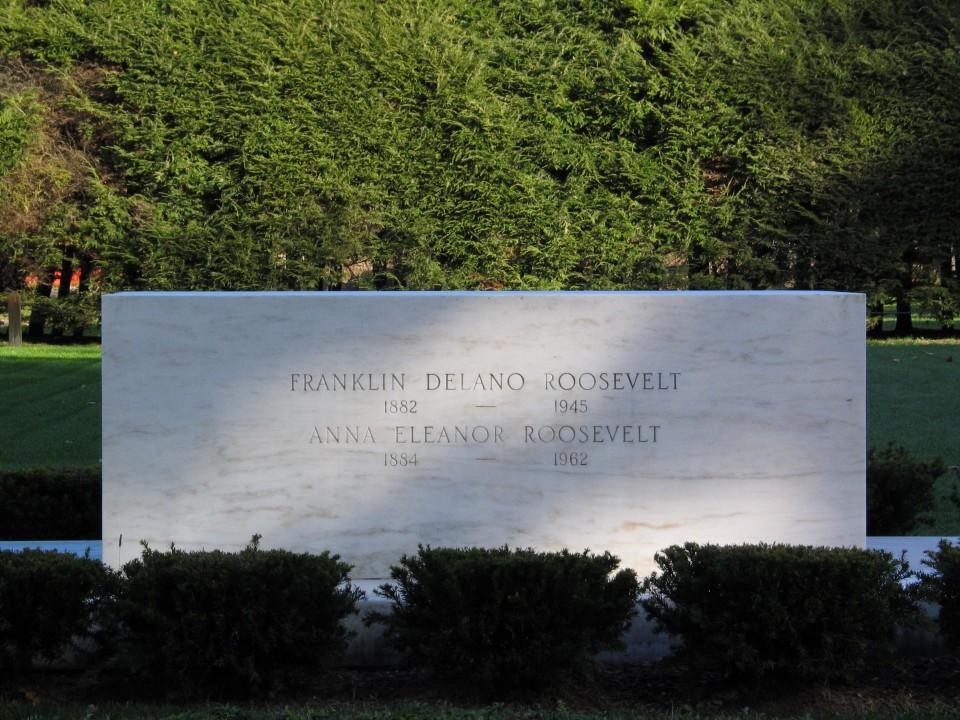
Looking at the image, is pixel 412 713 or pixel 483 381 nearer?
pixel 412 713

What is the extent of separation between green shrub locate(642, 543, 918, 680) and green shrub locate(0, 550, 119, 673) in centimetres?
226

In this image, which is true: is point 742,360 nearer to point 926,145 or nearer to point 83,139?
point 926,145

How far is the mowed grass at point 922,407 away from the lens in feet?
28.7

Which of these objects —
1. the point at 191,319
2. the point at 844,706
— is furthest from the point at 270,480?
the point at 844,706

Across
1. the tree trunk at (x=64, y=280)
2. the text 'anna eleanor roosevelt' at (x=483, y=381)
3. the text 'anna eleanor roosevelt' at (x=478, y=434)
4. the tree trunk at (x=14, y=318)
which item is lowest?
the text 'anna eleanor roosevelt' at (x=478, y=434)

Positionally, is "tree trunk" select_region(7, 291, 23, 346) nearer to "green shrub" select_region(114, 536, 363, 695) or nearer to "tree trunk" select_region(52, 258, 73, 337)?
"tree trunk" select_region(52, 258, 73, 337)

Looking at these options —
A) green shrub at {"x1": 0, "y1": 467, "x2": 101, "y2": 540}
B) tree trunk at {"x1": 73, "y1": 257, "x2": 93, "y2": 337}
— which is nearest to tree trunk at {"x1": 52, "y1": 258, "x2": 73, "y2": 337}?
tree trunk at {"x1": 73, "y1": 257, "x2": 93, "y2": 337}

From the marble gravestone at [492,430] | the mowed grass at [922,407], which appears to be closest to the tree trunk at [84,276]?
the mowed grass at [922,407]

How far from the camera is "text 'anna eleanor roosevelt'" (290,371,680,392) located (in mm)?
5344

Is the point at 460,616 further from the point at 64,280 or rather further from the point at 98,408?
the point at 64,280

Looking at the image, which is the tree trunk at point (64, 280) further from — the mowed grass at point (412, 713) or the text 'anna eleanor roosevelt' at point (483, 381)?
the mowed grass at point (412, 713)

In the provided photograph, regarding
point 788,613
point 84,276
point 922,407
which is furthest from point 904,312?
point 788,613

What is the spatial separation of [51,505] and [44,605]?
2829 mm

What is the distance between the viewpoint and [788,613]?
4289mm
